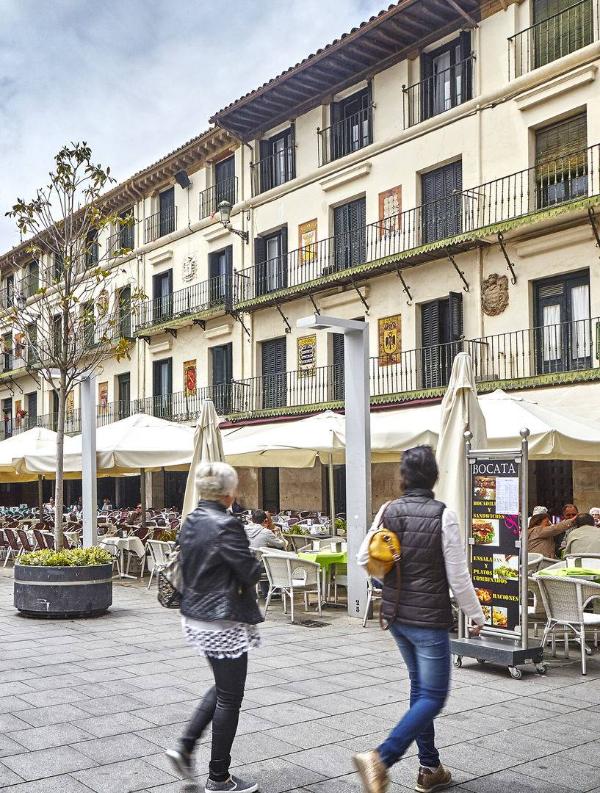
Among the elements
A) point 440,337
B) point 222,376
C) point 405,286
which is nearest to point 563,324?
point 440,337

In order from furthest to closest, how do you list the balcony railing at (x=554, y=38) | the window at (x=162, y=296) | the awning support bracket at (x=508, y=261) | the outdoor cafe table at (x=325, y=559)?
the window at (x=162, y=296) < the awning support bracket at (x=508, y=261) < the balcony railing at (x=554, y=38) < the outdoor cafe table at (x=325, y=559)

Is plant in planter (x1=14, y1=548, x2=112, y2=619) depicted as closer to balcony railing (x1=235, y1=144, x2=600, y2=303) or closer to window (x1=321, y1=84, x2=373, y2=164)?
balcony railing (x1=235, y1=144, x2=600, y2=303)

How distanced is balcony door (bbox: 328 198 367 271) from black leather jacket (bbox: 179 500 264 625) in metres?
Result: 19.5

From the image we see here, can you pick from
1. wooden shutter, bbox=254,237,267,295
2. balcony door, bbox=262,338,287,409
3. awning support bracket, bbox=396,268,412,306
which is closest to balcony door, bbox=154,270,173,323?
wooden shutter, bbox=254,237,267,295

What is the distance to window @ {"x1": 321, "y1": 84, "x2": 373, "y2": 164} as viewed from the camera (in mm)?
24203

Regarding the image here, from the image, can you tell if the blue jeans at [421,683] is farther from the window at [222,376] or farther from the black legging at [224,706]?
the window at [222,376]

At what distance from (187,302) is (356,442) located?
64.1 ft

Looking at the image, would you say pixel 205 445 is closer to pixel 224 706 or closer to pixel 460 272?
pixel 224 706

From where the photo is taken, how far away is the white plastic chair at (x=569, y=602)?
817cm

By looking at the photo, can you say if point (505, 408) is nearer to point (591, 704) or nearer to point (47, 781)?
point (591, 704)

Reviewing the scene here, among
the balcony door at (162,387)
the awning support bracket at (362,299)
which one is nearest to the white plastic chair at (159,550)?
the awning support bracket at (362,299)

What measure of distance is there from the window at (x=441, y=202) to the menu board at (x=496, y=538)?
13.6 m

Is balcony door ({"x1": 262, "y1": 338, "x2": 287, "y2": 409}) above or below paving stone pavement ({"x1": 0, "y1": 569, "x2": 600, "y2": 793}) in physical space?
above

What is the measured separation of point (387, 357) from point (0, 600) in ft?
Result: 40.8
